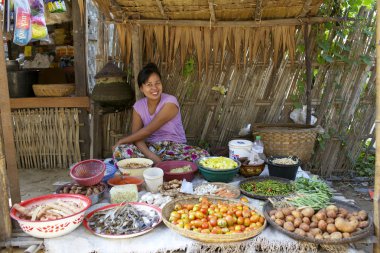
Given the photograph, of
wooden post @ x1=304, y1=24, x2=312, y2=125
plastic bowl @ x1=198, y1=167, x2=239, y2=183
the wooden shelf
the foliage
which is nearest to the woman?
plastic bowl @ x1=198, y1=167, x2=239, y2=183

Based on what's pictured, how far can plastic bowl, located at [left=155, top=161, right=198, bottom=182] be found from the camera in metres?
3.54

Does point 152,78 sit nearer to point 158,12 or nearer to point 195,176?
point 158,12

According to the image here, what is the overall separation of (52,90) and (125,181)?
2.53m

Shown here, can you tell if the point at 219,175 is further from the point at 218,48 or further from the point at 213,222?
the point at 218,48

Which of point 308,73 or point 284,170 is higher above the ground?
point 308,73

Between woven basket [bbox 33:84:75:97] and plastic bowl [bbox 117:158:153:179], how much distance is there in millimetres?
2093

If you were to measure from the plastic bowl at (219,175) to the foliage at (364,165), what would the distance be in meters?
2.59

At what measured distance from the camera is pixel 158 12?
426 centimetres

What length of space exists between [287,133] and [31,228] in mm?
2921

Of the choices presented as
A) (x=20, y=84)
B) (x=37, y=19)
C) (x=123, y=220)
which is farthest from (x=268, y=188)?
(x=20, y=84)

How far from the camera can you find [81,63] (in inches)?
203

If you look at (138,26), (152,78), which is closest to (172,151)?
(152,78)

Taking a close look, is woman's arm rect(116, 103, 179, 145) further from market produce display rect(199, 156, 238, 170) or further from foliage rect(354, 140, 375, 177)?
foliage rect(354, 140, 375, 177)

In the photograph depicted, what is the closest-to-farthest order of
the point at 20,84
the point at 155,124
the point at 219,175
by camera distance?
the point at 219,175 < the point at 155,124 < the point at 20,84
